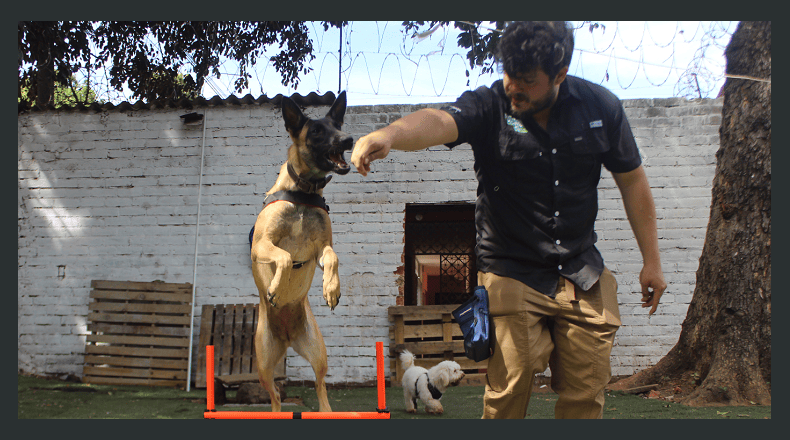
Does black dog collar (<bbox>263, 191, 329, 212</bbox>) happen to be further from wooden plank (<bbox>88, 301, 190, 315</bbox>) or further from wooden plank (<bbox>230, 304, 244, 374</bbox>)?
wooden plank (<bbox>88, 301, 190, 315</bbox>)

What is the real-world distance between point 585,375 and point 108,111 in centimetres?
601

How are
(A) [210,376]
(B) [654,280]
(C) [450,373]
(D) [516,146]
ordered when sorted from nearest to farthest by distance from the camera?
1. (D) [516,146]
2. (B) [654,280]
3. (A) [210,376]
4. (C) [450,373]

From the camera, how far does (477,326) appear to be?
2.07 m

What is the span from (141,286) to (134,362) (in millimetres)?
802

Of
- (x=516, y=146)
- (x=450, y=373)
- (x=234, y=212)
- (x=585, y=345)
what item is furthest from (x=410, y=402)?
(x=234, y=212)

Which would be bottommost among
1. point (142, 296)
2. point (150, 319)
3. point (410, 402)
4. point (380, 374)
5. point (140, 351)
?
point (410, 402)

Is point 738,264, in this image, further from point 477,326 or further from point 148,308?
point 148,308

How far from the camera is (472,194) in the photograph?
5797mm

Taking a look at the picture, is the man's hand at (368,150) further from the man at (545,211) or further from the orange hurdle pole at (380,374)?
the orange hurdle pole at (380,374)

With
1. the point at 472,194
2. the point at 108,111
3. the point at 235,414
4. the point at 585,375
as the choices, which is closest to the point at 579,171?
the point at 585,375

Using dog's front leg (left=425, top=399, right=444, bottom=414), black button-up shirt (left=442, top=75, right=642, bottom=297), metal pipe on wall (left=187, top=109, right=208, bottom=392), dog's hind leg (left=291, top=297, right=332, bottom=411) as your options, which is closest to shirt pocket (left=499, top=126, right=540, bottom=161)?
black button-up shirt (left=442, top=75, right=642, bottom=297)

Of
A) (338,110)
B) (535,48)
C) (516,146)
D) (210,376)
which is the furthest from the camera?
(338,110)

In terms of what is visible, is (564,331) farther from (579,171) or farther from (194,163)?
(194,163)

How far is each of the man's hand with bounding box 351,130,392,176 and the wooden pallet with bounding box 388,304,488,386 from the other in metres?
4.12
